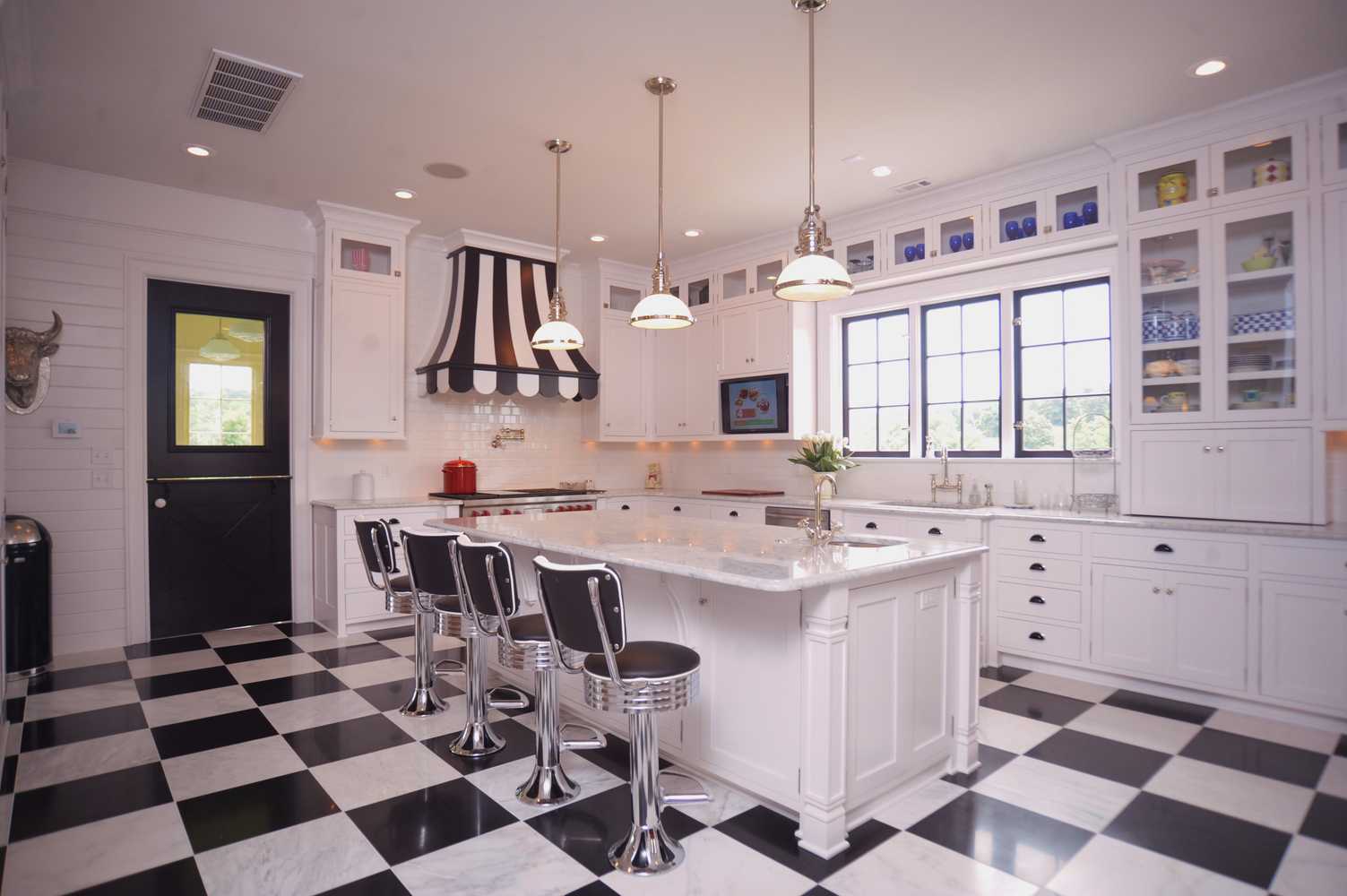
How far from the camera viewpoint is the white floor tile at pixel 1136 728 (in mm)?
3203

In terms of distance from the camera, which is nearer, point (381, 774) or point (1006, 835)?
point (1006, 835)

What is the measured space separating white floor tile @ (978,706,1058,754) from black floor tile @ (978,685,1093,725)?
0.23 ft

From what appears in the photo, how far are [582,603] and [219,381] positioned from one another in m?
4.38

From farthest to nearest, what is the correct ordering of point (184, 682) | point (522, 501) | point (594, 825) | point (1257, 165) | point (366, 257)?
point (522, 501) → point (366, 257) → point (184, 682) → point (1257, 165) → point (594, 825)

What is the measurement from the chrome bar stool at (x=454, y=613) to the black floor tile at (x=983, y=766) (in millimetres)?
1856

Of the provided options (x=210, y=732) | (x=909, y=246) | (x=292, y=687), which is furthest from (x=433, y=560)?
(x=909, y=246)

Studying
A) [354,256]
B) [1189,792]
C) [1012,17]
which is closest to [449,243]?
[354,256]

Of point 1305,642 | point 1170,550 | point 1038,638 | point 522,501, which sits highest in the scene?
point 522,501

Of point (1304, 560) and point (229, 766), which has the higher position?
point (1304, 560)

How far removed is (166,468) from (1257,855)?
6.02m

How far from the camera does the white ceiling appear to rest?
3031 mm

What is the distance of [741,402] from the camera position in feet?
20.9

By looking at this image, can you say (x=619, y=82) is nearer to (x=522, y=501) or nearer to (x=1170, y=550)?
(x=522, y=501)

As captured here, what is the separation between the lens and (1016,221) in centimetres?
475
